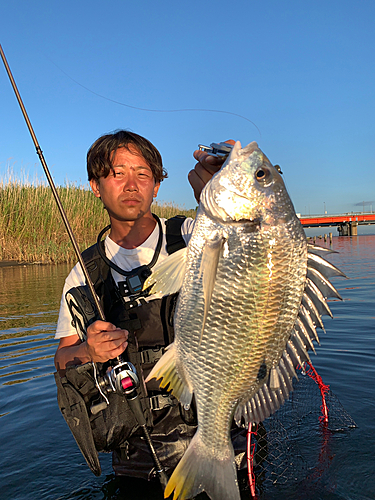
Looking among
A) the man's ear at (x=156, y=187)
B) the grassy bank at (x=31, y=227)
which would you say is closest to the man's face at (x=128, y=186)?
the man's ear at (x=156, y=187)

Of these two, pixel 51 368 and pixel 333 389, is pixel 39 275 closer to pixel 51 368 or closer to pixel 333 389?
pixel 51 368

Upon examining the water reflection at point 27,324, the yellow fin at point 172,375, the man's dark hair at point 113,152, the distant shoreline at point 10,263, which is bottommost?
the water reflection at point 27,324

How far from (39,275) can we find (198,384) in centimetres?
1195

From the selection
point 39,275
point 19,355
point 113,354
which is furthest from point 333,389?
point 39,275

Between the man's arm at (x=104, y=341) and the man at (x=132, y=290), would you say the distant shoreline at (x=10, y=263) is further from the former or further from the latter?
the man's arm at (x=104, y=341)

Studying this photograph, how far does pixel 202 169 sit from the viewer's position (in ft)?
9.25

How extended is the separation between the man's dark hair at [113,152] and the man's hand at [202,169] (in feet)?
2.24

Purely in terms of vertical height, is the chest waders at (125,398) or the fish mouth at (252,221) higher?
the fish mouth at (252,221)

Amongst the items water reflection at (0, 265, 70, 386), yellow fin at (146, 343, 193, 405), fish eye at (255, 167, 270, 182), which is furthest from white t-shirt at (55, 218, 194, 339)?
water reflection at (0, 265, 70, 386)

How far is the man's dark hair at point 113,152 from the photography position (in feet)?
11.1

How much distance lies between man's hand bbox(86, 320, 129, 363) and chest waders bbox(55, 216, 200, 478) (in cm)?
36

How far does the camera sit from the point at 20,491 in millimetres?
3182

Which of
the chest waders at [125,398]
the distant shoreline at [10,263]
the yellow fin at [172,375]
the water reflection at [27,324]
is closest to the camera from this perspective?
the yellow fin at [172,375]

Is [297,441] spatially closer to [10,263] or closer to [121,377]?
[121,377]
